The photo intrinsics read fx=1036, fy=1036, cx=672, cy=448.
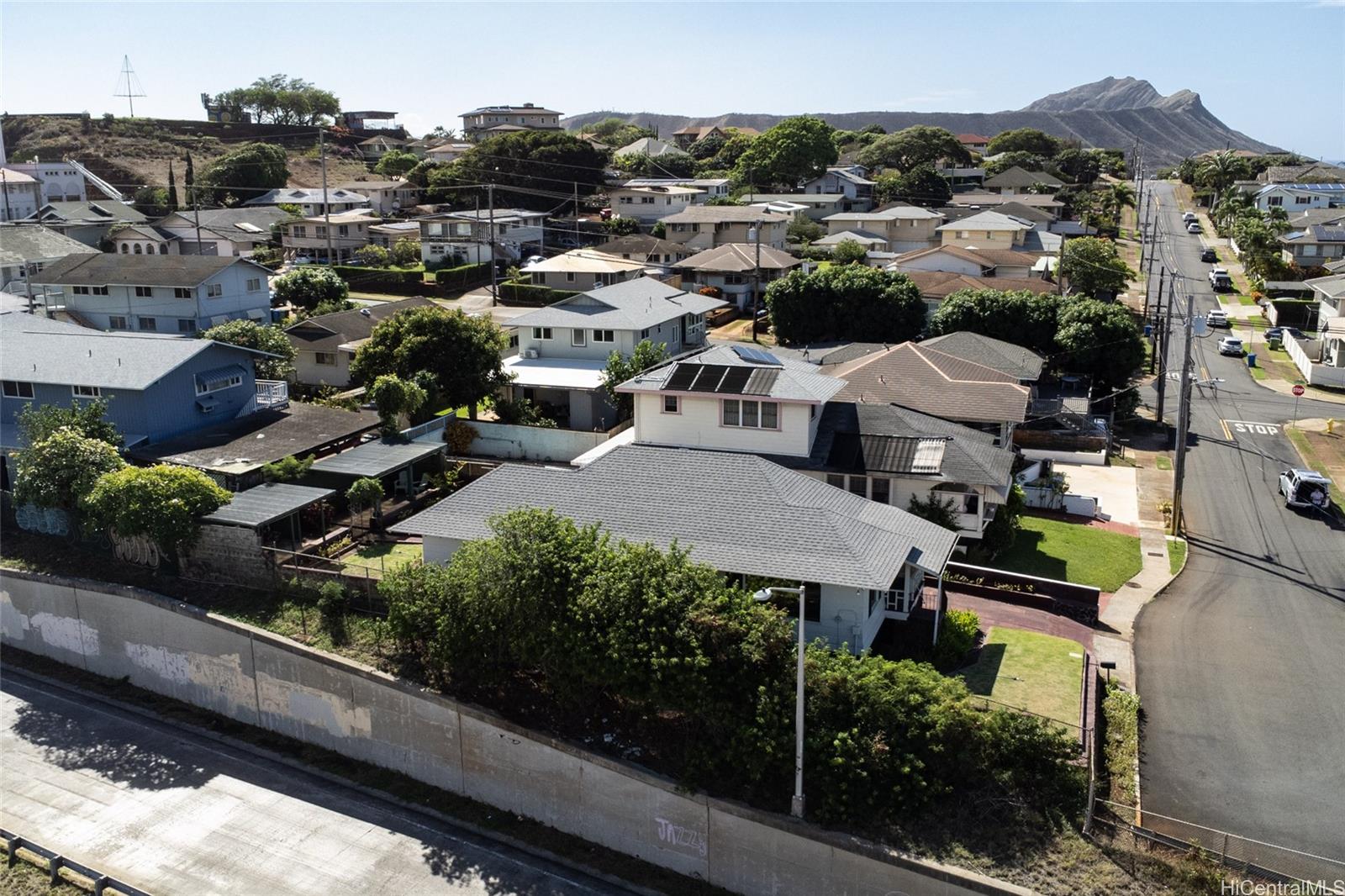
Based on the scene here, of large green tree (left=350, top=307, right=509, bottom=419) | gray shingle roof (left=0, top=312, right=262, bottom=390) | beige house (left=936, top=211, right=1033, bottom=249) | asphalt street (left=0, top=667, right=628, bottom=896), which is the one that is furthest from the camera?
beige house (left=936, top=211, right=1033, bottom=249)

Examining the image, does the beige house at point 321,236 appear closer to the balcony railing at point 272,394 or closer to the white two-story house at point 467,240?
the white two-story house at point 467,240

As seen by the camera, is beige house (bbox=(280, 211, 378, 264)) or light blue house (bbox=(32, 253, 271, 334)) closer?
light blue house (bbox=(32, 253, 271, 334))

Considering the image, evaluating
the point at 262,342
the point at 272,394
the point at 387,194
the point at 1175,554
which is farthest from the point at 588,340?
the point at 387,194

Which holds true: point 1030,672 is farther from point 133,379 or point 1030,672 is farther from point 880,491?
point 133,379

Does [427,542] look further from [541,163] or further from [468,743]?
[541,163]

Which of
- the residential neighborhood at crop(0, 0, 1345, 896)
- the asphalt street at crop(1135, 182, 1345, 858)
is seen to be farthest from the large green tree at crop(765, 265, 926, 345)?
the asphalt street at crop(1135, 182, 1345, 858)

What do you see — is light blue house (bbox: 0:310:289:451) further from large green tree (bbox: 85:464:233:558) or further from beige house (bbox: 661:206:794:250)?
beige house (bbox: 661:206:794:250)

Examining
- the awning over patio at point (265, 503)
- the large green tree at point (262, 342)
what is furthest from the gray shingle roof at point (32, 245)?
the awning over patio at point (265, 503)
